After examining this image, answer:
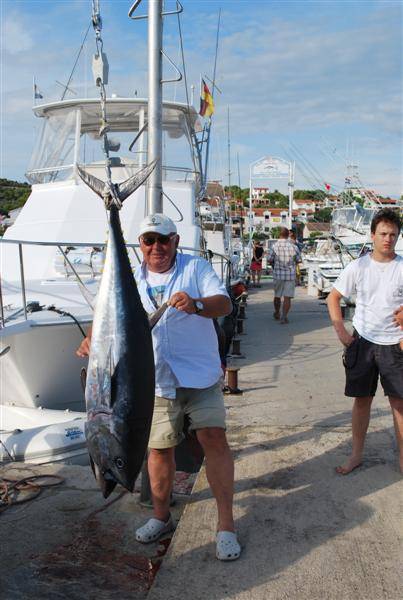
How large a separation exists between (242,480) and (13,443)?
2.08 metres

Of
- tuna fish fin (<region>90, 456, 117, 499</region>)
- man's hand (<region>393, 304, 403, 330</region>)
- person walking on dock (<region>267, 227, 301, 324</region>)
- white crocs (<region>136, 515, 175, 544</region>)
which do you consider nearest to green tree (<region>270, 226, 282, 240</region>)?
person walking on dock (<region>267, 227, 301, 324</region>)

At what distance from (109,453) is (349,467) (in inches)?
64.1

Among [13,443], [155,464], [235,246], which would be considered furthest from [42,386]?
[235,246]

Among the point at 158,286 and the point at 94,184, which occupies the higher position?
the point at 94,184

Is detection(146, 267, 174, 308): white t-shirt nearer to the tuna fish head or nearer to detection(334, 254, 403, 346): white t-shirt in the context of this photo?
the tuna fish head

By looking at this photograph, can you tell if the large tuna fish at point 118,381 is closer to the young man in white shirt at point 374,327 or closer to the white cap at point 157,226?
the white cap at point 157,226


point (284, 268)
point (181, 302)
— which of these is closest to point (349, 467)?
point (181, 302)

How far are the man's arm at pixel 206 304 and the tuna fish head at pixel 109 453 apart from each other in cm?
49

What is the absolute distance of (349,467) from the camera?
3094 mm

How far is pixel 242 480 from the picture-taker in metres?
3.04

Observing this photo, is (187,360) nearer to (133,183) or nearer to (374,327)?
(133,183)

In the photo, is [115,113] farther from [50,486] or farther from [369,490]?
[369,490]

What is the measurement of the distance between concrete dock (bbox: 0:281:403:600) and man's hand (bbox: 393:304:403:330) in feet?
2.75

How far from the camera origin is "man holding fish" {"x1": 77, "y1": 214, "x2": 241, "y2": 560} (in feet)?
7.80
